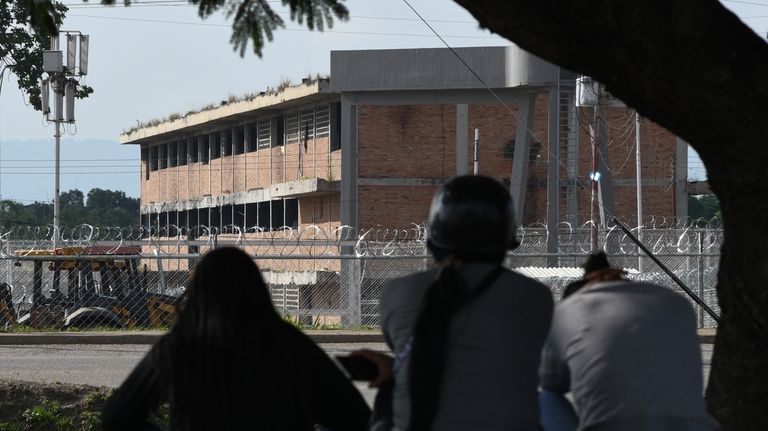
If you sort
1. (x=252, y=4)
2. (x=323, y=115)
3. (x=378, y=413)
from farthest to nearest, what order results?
(x=323, y=115) → (x=252, y=4) → (x=378, y=413)

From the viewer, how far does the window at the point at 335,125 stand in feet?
146

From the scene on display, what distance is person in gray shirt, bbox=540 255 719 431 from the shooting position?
412 cm

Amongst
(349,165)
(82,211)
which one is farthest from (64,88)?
(82,211)

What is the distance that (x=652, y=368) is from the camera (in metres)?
4.13

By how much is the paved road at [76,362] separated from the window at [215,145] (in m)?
37.2

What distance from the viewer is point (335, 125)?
147 ft

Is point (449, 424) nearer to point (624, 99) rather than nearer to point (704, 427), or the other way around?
point (704, 427)

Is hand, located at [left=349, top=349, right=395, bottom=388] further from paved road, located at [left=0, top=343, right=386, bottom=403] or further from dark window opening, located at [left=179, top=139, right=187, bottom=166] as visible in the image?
dark window opening, located at [left=179, top=139, right=187, bottom=166]

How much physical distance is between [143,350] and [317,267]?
24.8m

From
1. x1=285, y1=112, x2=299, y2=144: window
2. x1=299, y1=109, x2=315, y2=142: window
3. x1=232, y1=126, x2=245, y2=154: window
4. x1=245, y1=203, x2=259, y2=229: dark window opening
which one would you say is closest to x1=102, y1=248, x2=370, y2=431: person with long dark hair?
x1=299, y1=109, x2=315, y2=142: window

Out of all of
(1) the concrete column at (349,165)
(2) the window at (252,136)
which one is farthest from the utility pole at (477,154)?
(2) the window at (252,136)

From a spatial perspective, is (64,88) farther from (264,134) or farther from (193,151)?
(193,151)

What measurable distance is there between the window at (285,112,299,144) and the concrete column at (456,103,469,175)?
6.71 m

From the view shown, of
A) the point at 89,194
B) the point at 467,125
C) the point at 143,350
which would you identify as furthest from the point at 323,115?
the point at 89,194
